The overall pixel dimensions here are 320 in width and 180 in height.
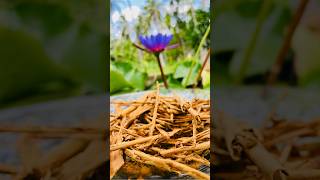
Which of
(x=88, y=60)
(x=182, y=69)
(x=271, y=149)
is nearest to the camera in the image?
(x=271, y=149)

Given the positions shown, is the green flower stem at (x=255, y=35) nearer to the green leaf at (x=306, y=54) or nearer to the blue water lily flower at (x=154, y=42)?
the green leaf at (x=306, y=54)

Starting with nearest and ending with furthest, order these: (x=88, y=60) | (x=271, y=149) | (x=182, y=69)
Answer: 1. (x=271, y=149)
2. (x=88, y=60)
3. (x=182, y=69)

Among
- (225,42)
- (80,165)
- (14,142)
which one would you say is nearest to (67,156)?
(80,165)

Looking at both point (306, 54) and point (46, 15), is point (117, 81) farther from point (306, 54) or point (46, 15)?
point (306, 54)

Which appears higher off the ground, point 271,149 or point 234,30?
point 234,30

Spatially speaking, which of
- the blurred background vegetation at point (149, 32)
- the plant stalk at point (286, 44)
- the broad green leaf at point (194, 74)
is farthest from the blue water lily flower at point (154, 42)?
the plant stalk at point (286, 44)

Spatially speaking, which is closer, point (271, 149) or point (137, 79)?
point (271, 149)

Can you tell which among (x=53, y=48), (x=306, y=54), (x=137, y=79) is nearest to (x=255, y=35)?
(x=306, y=54)

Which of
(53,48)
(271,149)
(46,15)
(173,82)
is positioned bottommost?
(271,149)
